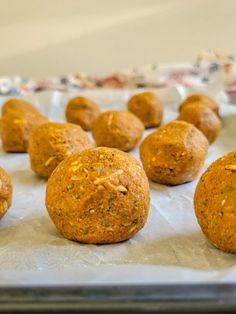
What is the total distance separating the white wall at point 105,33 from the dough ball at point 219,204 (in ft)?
6.82

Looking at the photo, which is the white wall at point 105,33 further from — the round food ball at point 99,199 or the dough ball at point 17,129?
the round food ball at point 99,199

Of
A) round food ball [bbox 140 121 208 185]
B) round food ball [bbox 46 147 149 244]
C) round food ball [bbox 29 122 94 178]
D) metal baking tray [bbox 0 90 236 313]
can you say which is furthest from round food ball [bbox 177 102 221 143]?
round food ball [bbox 46 147 149 244]

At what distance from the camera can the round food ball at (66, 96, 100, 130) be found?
184cm

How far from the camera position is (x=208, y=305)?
0.63 metres

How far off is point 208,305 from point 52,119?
143cm

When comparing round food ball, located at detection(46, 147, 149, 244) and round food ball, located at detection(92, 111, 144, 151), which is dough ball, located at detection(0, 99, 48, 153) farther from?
round food ball, located at detection(46, 147, 149, 244)

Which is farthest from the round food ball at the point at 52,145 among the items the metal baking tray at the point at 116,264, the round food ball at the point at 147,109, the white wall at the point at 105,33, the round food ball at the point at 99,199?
the white wall at the point at 105,33

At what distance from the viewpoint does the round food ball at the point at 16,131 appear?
1628mm

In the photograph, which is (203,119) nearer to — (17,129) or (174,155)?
(174,155)

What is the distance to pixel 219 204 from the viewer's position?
3.11ft

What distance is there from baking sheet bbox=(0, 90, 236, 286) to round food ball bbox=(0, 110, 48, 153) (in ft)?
0.85

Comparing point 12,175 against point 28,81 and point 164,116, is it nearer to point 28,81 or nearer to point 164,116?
point 164,116

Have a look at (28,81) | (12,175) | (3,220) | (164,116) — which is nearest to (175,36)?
(28,81)

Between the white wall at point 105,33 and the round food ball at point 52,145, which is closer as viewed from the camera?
the round food ball at point 52,145
